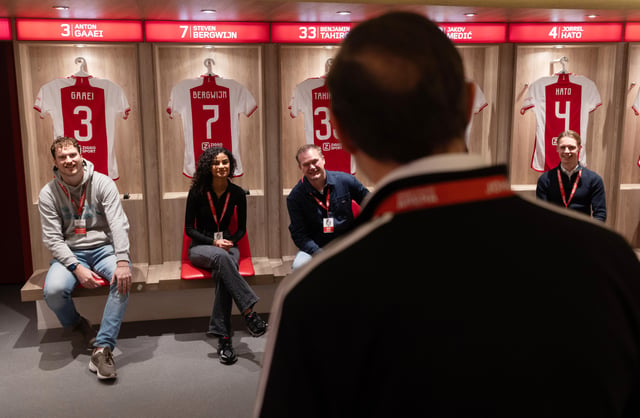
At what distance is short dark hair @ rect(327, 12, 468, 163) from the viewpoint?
2.14ft

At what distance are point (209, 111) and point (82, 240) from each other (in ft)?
5.32

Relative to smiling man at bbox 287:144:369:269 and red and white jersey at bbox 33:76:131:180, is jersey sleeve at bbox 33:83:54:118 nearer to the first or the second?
red and white jersey at bbox 33:76:131:180

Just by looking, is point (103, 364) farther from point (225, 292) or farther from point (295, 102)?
point (295, 102)

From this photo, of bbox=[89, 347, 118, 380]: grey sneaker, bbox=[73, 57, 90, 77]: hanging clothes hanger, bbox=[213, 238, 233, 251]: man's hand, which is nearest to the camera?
bbox=[89, 347, 118, 380]: grey sneaker

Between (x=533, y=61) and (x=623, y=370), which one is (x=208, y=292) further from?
(x=623, y=370)

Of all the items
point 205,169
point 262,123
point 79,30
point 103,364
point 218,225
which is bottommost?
point 103,364

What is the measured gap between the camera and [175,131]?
5.29m

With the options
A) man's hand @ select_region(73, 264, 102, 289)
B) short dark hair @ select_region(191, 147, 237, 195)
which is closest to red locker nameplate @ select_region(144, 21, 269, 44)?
short dark hair @ select_region(191, 147, 237, 195)

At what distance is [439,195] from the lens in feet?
2.12

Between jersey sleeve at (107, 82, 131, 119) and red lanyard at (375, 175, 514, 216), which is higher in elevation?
jersey sleeve at (107, 82, 131, 119)

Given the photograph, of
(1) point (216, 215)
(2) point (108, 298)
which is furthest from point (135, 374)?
(1) point (216, 215)

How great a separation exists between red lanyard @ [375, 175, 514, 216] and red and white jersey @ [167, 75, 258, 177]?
4589 mm

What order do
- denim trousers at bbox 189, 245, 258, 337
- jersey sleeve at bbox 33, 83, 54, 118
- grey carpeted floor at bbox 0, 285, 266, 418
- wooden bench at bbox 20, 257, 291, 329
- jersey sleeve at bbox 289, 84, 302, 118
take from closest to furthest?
1. grey carpeted floor at bbox 0, 285, 266, 418
2. denim trousers at bbox 189, 245, 258, 337
3. wooden bench at bbox 20, 257, 291, 329
4. jersey sleeve at bbox 33, 83, 54, 118
5. jersey sleeve at bbox 289, 84, 302, 118

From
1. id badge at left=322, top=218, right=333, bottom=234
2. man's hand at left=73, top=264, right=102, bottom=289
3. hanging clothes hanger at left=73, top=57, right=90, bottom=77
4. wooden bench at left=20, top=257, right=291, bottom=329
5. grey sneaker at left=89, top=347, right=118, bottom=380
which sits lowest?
grey sneaker at left=89, top=347, right=118, bottom=380
